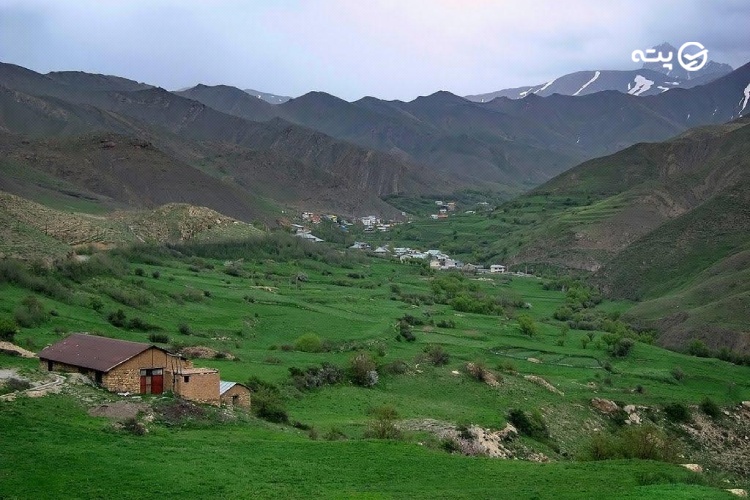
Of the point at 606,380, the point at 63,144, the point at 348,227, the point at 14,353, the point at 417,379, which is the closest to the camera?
the point at 14,353

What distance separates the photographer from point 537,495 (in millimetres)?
27516

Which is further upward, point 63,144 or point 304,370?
point 63,144

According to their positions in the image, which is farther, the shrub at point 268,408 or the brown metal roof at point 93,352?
the shrub at point 268,408

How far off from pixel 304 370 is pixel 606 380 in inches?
888

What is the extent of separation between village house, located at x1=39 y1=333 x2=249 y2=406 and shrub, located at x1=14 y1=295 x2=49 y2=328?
42.7 ft

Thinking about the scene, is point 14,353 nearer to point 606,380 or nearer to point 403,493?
point 403,493

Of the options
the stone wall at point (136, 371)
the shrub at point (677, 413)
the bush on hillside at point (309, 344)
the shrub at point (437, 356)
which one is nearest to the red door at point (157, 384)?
the stone wall at point (136, 371)

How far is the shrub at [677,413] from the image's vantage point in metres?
55.6

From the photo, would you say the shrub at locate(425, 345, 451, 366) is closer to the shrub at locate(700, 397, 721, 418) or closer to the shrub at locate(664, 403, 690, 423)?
the shrub at locate(664, 403, 690, 423)

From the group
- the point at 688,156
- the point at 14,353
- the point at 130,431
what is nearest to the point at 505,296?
the point at 14,353

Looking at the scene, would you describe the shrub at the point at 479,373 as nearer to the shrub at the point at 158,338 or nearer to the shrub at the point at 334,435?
the shrub at the point at 158,338

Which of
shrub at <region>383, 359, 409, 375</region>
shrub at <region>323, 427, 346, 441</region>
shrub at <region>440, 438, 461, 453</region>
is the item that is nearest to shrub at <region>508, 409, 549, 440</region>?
shrub at <region>383, 359, 409, 375</region>

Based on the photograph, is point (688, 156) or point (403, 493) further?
point (688, 156)

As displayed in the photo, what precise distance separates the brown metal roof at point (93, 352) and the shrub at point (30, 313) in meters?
11.7
